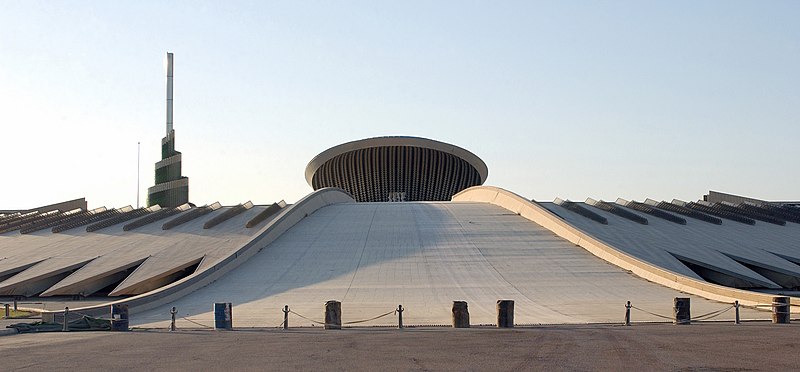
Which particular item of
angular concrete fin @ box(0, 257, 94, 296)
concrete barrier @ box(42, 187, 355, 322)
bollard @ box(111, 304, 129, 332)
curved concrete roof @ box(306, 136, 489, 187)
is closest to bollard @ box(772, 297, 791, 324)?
bollard @ box(111, 304, 129, 332)

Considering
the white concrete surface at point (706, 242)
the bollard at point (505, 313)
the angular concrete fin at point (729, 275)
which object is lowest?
the bollard at point (505, 313)

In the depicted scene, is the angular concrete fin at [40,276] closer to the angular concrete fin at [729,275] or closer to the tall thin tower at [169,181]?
the angular concrete fin at [729,275]

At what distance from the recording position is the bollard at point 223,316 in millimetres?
20594

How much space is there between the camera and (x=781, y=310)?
2077 centimetres

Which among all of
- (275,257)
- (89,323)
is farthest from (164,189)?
(89,323)

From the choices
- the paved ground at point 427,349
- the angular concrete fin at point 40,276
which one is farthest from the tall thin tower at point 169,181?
the paved ground at point 427,349

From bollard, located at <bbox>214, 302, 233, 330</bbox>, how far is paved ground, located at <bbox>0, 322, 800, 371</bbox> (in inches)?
30.7

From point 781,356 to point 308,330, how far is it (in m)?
10.3

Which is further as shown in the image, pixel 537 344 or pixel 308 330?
pixel 308 330

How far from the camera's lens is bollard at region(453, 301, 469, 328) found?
2049 cm

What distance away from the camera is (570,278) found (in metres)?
31.6

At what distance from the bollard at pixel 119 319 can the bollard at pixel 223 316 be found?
198 cm

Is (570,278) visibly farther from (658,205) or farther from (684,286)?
(658,205)

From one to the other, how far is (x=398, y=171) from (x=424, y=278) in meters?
39.4
